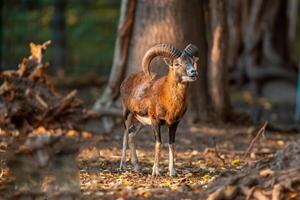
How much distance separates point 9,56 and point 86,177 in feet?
48.0

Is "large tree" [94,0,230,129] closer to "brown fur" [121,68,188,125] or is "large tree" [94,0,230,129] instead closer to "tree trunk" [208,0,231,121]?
"tree trunk" [208,0,231,121]

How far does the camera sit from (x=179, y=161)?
40.5ft

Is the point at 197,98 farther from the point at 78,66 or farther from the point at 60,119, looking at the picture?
the point at 78,66

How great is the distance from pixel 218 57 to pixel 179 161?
3.62m

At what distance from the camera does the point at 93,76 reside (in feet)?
74.6

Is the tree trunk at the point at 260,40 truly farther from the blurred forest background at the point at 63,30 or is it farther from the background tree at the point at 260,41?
the blurred forest background at the point at 63,30

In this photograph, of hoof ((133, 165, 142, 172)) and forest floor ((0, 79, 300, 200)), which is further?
hoof ((133, 165, 142, 172))

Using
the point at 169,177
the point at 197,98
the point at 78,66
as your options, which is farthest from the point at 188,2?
the point at 78,66

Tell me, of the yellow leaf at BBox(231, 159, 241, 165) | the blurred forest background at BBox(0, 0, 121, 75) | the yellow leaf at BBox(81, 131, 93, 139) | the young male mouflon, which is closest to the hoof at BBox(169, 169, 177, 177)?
the young male mouflon

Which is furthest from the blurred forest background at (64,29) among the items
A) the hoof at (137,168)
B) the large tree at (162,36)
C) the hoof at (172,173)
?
the hoof at (172,173)

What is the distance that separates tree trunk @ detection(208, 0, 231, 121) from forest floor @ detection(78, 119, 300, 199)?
1.85 feet

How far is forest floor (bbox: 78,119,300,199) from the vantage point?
9.36 meters

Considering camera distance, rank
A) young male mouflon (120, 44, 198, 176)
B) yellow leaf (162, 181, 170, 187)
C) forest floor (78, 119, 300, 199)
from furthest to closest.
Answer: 1. young male mouflon (120, 44, 198, 176)
2. yellow leaf (162, 181, 170, 187)
3. forest floor (78, 119, 300, 199)

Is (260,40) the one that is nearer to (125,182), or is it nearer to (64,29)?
(64,29)
